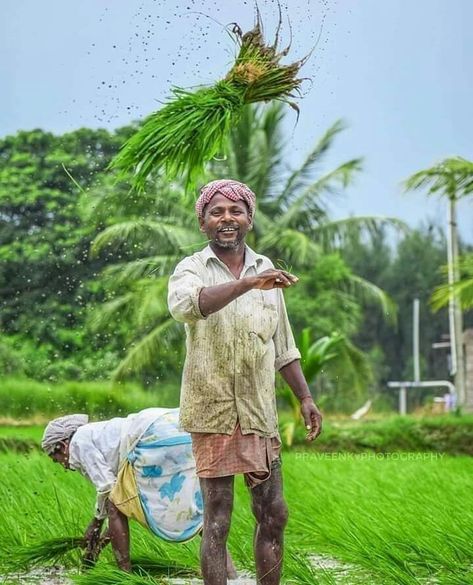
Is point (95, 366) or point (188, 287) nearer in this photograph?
point (188, 287)

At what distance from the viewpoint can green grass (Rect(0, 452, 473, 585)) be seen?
5.35 meters

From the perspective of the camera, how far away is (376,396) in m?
39.5

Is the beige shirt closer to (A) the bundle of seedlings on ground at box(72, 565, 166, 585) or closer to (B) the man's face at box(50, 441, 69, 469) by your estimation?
(A) the bundle of seedlings on ground at box(72, 565, 166, 585)

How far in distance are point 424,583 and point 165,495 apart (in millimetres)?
1291

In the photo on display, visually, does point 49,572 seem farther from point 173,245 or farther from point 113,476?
point 173,245

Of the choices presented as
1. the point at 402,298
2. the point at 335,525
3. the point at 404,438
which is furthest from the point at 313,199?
the point at 402,298

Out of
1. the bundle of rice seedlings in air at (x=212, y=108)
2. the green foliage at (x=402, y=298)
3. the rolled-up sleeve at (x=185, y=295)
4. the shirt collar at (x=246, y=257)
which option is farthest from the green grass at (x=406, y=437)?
the green foliage at (x=402, y=298)

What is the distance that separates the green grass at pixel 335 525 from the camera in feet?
17.5

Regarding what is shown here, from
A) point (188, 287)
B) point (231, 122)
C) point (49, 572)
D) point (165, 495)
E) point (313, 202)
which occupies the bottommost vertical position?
point (49, 572)

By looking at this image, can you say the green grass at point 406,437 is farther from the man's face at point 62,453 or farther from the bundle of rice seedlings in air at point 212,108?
the bundle of rice seedlings in air at point 212,108

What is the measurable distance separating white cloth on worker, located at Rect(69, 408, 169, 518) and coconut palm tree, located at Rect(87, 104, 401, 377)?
14049 mm

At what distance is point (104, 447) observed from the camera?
5.82 metres

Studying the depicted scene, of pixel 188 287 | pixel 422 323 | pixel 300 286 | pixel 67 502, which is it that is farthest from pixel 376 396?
pixel 188 287

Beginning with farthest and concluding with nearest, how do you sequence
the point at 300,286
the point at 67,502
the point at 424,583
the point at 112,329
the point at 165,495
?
the point at 300,286
the point at 112,329
the point at 67,502
the point at 165,495
the point at 424,583
